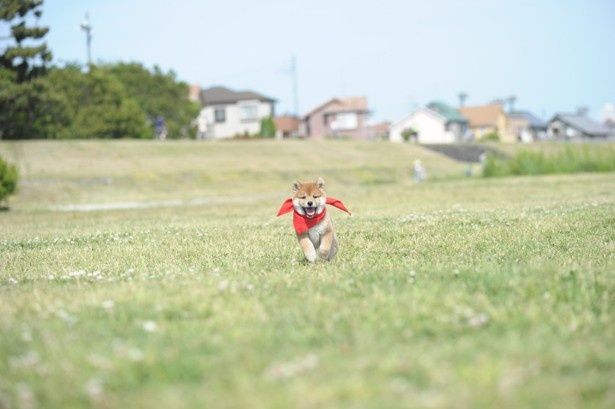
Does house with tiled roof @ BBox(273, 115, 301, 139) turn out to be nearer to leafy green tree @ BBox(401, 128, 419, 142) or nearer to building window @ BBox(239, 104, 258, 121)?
leafy green tree @ BBox(401, 128, 419, 142)

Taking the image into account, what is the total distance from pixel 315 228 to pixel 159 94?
281ft

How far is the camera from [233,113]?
112m

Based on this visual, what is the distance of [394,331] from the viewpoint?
559cm

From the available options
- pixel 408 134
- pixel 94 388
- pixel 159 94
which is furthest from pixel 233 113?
pixel 94 388

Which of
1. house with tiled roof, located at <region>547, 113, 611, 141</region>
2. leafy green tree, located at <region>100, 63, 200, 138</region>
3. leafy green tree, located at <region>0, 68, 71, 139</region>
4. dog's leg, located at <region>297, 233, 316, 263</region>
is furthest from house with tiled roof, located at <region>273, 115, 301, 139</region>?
dog's leg, located at <region>297, 233, 316, 263</region>

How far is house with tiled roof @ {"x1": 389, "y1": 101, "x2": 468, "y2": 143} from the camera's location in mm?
131250

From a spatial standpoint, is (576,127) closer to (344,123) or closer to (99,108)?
(344,123)

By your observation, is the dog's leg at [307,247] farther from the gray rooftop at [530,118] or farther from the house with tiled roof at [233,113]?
the gray rooftop at [530,118]

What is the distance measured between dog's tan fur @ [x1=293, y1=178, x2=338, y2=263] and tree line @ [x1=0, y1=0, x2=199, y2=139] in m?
46.2

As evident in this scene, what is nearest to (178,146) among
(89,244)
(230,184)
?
(230,184)

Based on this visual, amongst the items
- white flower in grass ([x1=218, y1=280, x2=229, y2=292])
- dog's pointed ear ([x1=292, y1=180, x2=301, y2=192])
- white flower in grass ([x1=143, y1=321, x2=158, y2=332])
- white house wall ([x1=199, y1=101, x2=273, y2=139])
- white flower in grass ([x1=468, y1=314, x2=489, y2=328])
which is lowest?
white flower in grass ([x1=468, y1=314, x2=489, y2=328])

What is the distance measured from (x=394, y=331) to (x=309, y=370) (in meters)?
1.11

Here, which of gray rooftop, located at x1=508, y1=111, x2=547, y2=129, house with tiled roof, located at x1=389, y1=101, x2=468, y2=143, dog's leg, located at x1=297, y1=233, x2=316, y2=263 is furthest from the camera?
gray rooftop, located at x1=508, y1=111, x2=547, y2=129

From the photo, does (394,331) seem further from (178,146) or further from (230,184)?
(178,146)
